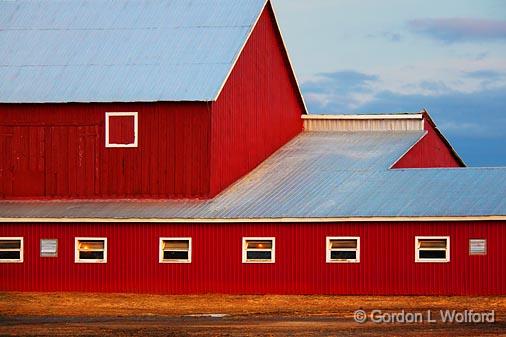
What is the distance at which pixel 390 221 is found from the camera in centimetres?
4675

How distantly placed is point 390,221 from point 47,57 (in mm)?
16925

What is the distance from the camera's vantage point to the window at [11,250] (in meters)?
50.6

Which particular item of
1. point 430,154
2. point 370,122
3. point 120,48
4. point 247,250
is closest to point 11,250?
point 247,250

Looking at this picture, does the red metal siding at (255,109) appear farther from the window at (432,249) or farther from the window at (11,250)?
the window at (432,249)

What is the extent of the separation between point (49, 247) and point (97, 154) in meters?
4.71

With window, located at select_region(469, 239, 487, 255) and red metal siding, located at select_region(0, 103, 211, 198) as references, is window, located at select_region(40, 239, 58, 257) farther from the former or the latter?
window, located at select_region(469, 239, 487, 255)

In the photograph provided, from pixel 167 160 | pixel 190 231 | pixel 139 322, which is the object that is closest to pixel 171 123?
pixel 167 160

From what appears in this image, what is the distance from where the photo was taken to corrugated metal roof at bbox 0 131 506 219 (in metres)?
47.3

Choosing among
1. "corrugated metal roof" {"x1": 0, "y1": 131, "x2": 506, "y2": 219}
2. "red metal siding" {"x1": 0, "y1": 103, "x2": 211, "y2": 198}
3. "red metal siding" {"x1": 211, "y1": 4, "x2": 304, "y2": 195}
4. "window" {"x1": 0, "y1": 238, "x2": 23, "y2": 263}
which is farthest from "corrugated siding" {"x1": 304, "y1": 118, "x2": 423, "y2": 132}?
"window" {"x1": 0, "y1": 238, "x2": 23, "y2": 263}

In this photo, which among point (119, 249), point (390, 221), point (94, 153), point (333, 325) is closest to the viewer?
point (333, 325)

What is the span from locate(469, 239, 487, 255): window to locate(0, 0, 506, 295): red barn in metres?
0.08

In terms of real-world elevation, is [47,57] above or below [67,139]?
above

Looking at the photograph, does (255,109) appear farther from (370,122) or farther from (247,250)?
(247,250)

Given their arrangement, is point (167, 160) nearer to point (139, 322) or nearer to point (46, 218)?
point (46, 218)
